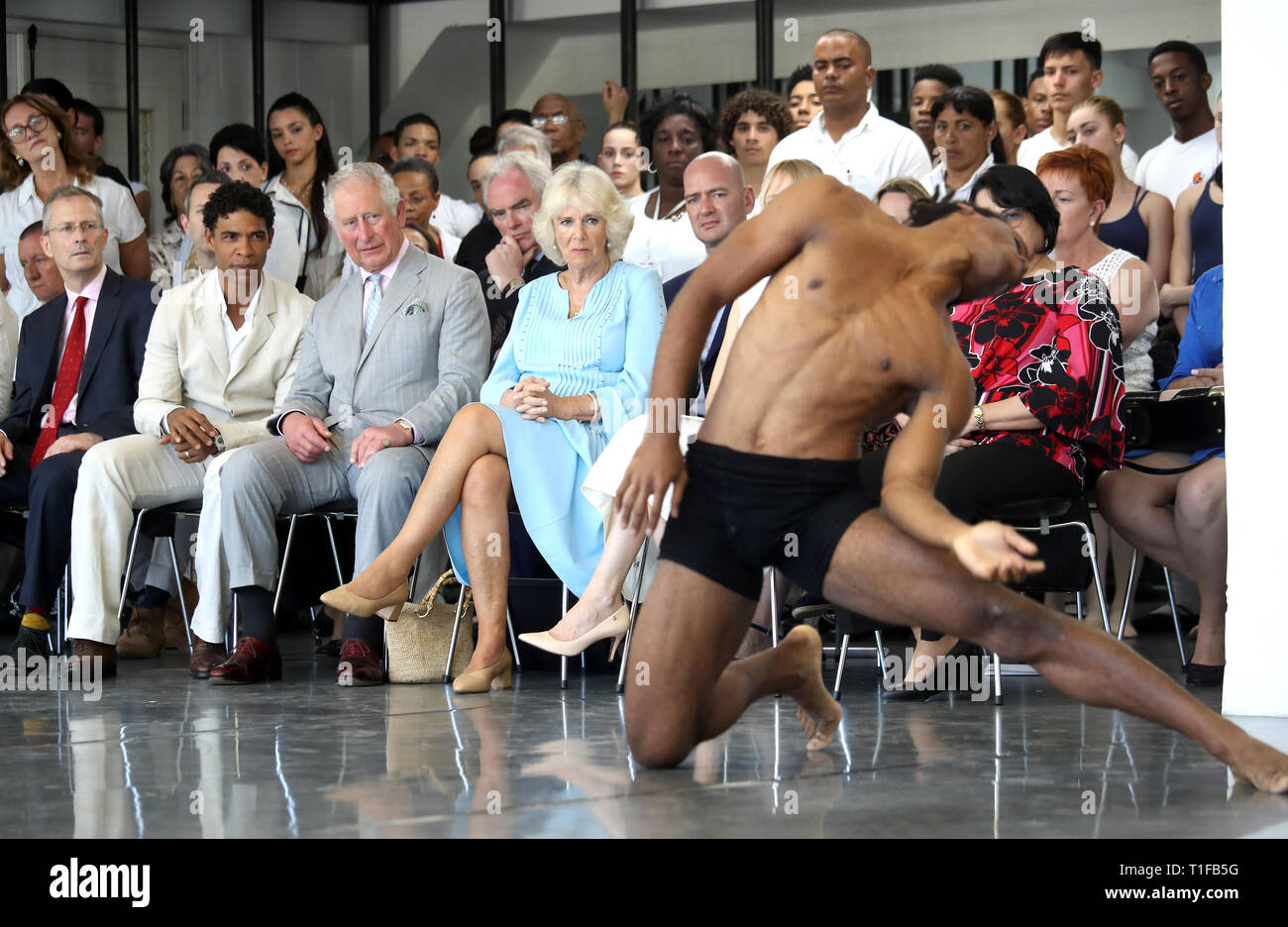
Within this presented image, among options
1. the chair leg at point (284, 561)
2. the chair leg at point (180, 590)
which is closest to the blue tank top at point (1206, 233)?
the chair leg at point (284, 561)

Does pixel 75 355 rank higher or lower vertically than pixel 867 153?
lower

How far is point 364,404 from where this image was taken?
568 cm

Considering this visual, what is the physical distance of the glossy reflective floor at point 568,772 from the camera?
2895mm

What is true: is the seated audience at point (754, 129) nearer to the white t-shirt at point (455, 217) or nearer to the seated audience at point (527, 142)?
the seated audience at point (527, 142)

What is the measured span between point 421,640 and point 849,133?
298cm

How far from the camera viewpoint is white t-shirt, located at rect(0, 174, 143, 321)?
7164 millimetres

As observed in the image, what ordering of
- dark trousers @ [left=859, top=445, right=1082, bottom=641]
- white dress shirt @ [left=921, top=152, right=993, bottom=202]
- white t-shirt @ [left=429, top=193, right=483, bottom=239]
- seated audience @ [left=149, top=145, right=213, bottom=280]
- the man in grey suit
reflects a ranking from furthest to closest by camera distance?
white t-shirt @ [left=429, top=193, right=483, bottom=239] → seated audience @ [left=149, top=145, right=213, bottom=280] → white dress shirt @ [left=921, top=152, right=993, bottom=202] → the man in grey suit → dark trousers @ [left=859, top=445, right=1082, bottom=641]

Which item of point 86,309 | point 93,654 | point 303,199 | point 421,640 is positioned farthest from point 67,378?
point 421,640

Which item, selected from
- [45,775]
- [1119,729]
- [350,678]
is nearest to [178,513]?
[350,678]

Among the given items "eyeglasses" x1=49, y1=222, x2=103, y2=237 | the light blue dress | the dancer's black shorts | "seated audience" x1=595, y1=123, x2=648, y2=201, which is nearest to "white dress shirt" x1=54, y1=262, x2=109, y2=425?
"eyeglasses" x1=49, y1=222, x2=103, y2=237

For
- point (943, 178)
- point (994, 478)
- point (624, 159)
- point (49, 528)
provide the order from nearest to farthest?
1. point (994, 478)
2. point (49, 528)
3. point (943, 178)
4. point (624, 159)

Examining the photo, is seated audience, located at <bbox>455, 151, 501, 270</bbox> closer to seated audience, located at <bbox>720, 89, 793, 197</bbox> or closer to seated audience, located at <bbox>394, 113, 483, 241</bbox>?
seated audience, located at <bbox>720, 89, 793, 197</bbox>

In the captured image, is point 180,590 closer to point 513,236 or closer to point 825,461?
point 513,236

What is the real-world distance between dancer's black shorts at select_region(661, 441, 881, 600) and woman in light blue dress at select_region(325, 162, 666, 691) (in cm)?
179
